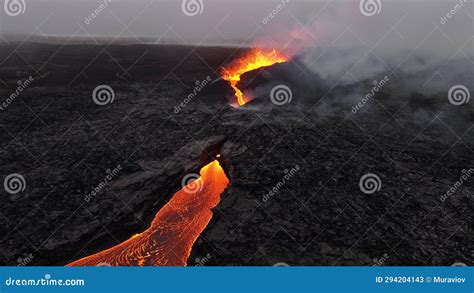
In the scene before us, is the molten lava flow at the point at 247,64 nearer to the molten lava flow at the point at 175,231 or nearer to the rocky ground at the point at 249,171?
the rocky ground at the point at 249,171

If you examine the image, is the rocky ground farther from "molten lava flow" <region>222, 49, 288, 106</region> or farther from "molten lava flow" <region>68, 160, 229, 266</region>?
"molten lava flow" <region>222, 49, 288, 106</region>

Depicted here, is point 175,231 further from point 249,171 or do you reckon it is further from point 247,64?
point 247,64

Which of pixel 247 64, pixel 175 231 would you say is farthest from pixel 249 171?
pixel 247 64

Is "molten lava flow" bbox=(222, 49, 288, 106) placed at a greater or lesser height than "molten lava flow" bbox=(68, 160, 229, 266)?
greater

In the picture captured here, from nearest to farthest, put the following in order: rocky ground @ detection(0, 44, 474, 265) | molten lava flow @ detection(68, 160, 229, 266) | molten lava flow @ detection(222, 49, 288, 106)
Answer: rocky ground @ detection(0, 44, 474, 265)
molten lava flow @ detection(68, 160, 229, 266)
molten lava flow @ detection(222, 49, 288, 106)


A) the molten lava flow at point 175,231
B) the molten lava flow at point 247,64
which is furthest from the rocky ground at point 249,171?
the molten lava flow at point 247,64

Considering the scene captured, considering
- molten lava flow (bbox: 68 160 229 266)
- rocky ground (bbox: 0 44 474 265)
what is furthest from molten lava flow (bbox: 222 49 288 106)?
molten lava flow (bbox: 68 160 229 266)
